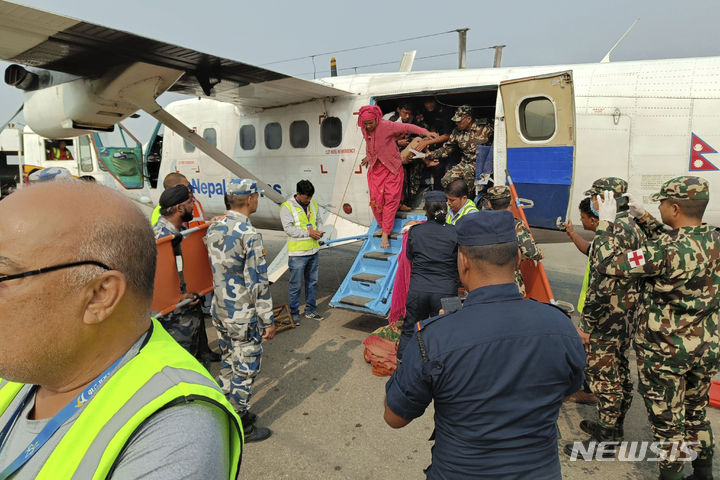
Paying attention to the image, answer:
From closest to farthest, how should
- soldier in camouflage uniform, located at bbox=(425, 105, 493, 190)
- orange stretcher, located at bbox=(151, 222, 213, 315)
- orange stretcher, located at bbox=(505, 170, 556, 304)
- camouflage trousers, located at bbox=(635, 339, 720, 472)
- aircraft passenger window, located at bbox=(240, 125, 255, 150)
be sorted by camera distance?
1. camouflage trousers, located at bbox=(635, 339, 720, 472)
2. orange stretcher, located at bbox=(151, 222, 213, 315)
3. orange stretcher, located at bbox=(505, 170, 556, 304)
4. soldier in camouflage uniform, located at bbox=(425, 105, 493, 190)
5. aircraft passenger window, located at bbox=(240, 125, 255, 150)

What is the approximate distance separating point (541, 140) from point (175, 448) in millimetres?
5883

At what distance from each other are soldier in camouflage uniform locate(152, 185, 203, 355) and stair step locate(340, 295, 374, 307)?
7.67ft

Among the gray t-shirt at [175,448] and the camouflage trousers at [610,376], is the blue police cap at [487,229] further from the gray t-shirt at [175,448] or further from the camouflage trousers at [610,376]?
the camouflage trousers at [610,376]

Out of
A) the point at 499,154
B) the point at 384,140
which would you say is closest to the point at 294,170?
the point at 384,140

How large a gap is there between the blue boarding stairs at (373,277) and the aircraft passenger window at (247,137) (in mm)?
3324

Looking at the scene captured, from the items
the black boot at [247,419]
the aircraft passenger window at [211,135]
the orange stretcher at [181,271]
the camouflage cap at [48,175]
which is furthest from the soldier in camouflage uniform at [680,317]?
the aircraft passenger window at [211,135]

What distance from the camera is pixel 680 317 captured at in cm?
303

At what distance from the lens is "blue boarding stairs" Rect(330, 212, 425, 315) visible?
232 inches

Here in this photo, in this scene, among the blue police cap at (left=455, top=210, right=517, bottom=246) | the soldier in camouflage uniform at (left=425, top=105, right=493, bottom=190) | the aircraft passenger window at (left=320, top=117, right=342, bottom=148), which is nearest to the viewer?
the blue police cap at (left=455, top=210, right=517, bottom=246)

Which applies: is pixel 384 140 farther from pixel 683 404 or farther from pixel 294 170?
pixel 683 404

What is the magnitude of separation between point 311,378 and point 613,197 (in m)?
3.49

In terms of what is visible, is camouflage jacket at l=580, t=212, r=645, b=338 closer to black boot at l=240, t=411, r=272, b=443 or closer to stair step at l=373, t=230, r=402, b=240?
black boot at l=240, t=411, r=272, b=443

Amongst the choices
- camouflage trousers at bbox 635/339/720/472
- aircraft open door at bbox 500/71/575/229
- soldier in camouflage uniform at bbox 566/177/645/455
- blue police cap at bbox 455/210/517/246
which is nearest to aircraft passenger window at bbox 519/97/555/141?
aircraft open door at bbox 500/71/575/229

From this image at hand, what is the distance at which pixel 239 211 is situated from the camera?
12.8 feet
